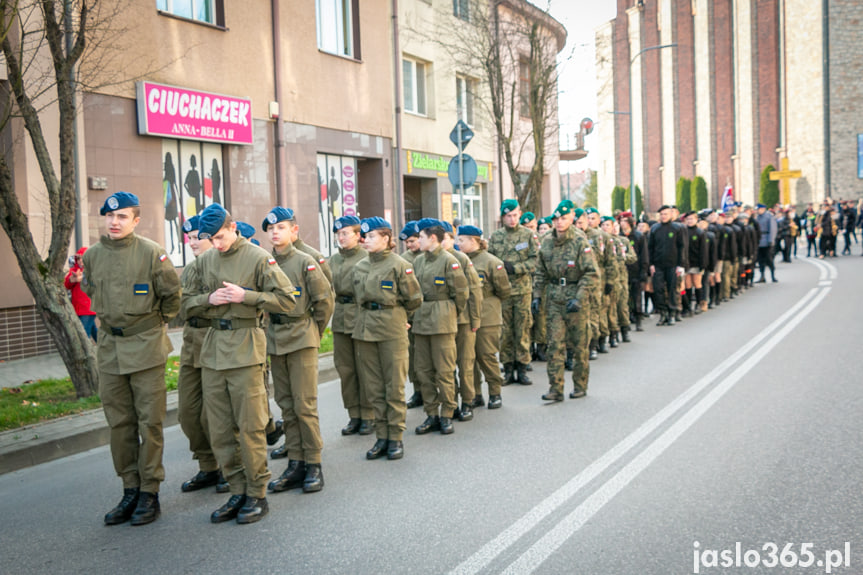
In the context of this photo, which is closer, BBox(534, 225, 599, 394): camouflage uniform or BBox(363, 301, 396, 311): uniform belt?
BBox(363, 301, 396, 311): uniform belt

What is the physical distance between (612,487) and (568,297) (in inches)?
132

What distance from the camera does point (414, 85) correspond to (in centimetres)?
2184

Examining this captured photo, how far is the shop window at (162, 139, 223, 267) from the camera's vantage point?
1409cm

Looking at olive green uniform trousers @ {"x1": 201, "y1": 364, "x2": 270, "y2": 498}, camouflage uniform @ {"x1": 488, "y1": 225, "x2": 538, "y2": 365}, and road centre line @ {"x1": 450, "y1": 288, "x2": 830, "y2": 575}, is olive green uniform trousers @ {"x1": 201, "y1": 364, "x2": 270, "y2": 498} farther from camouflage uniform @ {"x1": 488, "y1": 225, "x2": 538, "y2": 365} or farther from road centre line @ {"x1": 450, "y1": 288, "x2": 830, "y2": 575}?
camouflage uniform @ {"x1": 488, "y1": 225, "x2": 538, "y2": 365}

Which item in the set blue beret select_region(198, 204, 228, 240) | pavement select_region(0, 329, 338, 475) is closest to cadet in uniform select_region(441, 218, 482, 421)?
pavement select_region(0, 329, 338, 475)

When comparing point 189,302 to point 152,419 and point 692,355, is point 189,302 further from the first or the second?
point 692,355

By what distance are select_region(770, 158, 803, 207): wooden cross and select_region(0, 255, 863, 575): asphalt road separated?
4626cm

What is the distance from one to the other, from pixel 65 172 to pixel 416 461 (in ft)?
16.8

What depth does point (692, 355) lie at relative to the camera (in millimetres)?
10898

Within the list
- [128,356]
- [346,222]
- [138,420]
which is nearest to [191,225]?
[128,356]

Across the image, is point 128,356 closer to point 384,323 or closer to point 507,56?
point 384,323

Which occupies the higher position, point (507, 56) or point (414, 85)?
point (507, 56)

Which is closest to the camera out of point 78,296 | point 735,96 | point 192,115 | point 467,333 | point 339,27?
point 467,333

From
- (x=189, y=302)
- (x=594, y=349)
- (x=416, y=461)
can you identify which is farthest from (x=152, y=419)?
(x=594, y=349)
